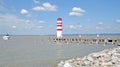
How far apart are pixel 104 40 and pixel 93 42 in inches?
119

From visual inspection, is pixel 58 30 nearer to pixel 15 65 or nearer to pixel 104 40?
pixel 104 40

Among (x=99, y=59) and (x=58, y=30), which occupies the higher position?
(x=58, y=30)

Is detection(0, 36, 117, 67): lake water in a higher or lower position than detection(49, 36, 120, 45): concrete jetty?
lower

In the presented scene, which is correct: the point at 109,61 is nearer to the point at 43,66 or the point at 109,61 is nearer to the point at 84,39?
the point at 43,66

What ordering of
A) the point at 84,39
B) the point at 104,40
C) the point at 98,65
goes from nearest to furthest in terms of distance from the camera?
the point at 98,65
the point at 104,40
the point at 84,39

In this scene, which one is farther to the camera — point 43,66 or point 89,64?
point 43,66

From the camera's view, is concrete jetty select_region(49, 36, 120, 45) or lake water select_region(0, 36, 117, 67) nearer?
lake water select_region(0, 36, 117, 67)

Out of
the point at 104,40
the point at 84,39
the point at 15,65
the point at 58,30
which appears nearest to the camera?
the point at 15,65

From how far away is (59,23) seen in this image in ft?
172

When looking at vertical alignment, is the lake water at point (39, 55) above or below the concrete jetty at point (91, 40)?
Answer: below

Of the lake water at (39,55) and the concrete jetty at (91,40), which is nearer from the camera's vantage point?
the lake water at (39,55)

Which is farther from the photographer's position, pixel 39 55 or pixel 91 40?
pixel 91 40

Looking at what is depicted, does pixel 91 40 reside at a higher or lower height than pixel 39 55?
higher

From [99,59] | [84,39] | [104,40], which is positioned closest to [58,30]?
[84,39]
